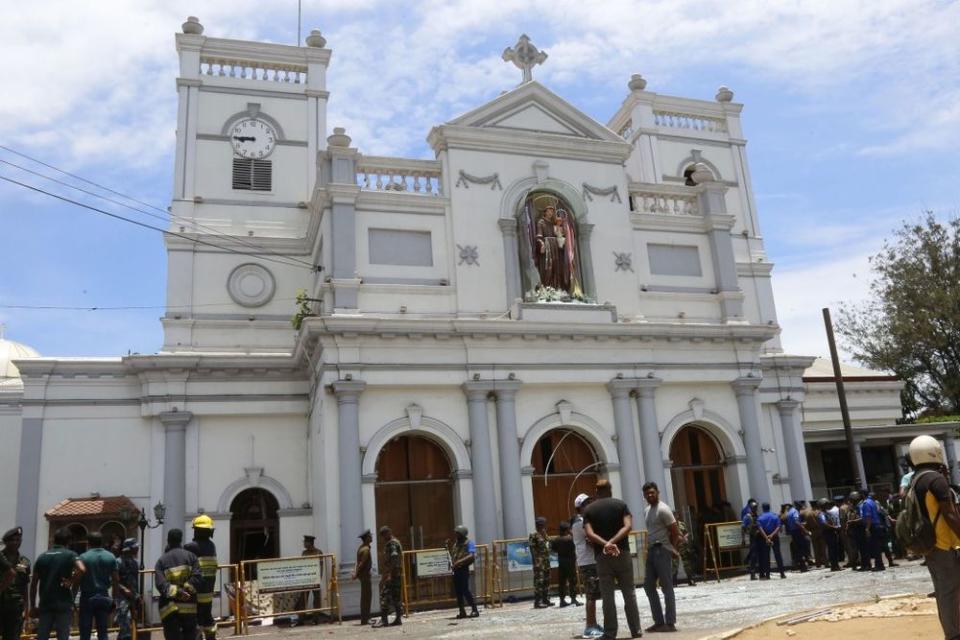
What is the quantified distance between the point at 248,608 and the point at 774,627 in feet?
38.4

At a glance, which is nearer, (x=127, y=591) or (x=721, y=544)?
(x=127, y=591)

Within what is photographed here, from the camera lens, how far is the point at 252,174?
26.0 metres

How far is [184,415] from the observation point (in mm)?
22531

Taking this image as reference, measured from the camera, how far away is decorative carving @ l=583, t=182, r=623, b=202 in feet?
78.3

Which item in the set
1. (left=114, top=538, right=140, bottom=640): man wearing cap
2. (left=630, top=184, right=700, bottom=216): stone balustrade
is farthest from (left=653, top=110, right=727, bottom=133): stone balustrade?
(left=114, top=538, right=140, bottom=640): man wearing cap

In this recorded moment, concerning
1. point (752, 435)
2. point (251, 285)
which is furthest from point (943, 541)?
point (251, 285)

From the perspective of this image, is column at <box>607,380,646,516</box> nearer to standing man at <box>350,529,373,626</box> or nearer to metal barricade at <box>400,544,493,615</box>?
metal barricade at <box>400,544,493,615</box>

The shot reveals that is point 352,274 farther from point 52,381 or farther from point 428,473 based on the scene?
point 52,381

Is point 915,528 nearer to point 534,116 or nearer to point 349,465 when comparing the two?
point 349,465

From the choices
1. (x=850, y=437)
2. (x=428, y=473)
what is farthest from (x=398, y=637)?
(x=850, y=437)

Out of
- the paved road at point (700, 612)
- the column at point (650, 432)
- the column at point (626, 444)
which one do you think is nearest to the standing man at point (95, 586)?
the paved road at point (700, 612)

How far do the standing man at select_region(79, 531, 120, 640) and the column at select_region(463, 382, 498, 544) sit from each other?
9.41 metres

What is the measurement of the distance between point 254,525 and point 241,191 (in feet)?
32.9

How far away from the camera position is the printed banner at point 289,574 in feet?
54.3
